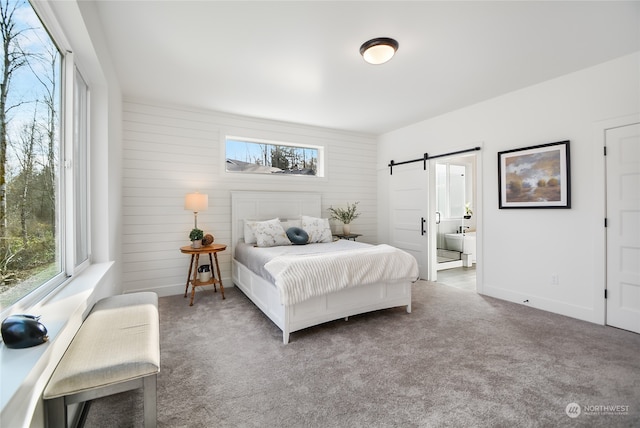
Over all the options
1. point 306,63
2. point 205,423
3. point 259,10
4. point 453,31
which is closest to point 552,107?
point 453,31

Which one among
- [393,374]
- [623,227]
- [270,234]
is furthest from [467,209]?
[393,374]

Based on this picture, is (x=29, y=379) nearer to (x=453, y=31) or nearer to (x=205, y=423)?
(x=205, y=423)

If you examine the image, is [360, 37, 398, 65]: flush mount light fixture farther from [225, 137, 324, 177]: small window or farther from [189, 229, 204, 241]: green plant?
[189, 229, 204, 241]: green plant

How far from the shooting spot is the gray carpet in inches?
67.2

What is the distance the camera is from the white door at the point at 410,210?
4.87 meters

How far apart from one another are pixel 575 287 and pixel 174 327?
432 cm

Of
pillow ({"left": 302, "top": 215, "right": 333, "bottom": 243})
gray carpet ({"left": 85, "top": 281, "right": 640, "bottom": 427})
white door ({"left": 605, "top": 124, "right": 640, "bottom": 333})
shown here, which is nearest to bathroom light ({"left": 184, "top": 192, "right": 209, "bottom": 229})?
gray carpet ({"left": 85, "top": 281, "right": 640, "bottom": 427})

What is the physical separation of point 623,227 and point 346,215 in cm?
349

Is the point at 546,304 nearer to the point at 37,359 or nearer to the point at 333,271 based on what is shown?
the point at 333,271

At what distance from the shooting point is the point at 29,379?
3.19ft

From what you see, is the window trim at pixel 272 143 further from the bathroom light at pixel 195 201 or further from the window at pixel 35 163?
the window at pixel 35 163

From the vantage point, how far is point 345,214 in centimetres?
528

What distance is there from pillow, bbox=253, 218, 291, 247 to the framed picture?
117 inches

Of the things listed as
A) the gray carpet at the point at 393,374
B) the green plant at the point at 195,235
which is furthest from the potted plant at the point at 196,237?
the gray carpet at the point at 393,374
